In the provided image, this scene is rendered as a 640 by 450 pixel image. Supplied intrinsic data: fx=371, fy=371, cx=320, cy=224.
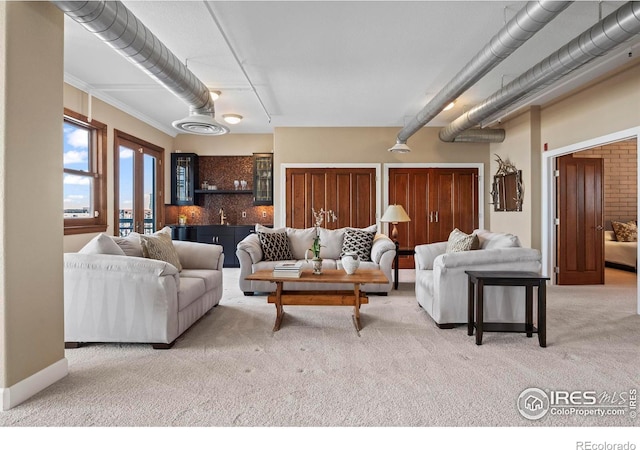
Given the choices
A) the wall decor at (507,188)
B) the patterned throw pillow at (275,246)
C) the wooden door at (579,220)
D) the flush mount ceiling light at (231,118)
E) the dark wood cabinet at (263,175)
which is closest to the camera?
the patterned throw pillow at (275,246)

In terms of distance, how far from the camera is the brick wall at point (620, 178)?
24.7 ft

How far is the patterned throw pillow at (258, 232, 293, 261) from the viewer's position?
5137mm

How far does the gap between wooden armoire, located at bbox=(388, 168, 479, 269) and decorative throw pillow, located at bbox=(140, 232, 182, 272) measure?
458cm

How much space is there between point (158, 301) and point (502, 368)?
264 cm

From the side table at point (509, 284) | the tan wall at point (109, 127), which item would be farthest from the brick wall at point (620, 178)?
the tan wall at point (109, 127)

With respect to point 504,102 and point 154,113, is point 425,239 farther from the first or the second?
point 154,113

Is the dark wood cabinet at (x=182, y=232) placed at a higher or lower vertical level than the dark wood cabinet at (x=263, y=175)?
lower

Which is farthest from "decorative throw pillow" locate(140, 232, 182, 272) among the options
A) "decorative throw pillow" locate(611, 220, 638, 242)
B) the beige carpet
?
"decorative throw pillow" locate(611, 220, 638, 242)

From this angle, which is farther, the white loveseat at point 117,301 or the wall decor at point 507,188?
the wall decor at point 507,188

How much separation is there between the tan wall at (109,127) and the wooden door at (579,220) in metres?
6.85

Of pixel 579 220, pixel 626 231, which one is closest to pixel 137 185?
pixel 579 220

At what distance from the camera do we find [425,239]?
24.1 feet

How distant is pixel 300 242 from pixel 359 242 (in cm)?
88

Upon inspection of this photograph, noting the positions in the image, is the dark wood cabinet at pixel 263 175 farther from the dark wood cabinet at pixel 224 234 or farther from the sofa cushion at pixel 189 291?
the sofa cushion at pixel 189 291
